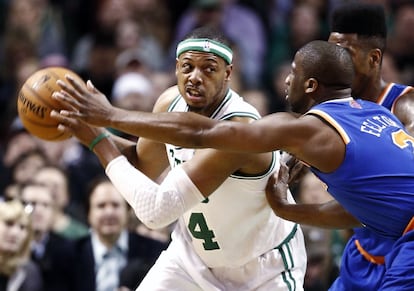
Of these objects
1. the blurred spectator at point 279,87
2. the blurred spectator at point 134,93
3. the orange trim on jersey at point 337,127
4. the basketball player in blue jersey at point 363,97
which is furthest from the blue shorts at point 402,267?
the blurred spectator at point 279,87

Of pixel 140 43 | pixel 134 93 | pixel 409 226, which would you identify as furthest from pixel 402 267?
pixel 140 43

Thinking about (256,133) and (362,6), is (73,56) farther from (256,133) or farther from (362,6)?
(256,133)

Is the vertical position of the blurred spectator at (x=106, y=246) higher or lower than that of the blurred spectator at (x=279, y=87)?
higher

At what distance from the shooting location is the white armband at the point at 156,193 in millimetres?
Answer: 5984

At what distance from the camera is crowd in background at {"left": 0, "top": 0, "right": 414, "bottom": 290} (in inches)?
438

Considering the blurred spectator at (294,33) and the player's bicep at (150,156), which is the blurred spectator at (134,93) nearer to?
the blurred spectator at (294,33)

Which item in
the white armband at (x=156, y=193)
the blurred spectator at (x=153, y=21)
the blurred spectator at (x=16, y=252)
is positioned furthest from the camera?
the blurred spectator at (x=153, y=21)

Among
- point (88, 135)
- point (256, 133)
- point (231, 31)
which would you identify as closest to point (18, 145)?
point (231, 31)

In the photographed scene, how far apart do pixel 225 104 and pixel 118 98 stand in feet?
16.8

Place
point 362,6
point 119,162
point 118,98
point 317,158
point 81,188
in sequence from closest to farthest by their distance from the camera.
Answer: point 317,158, point 119,162, point 362,6, point 81,188, point 118,98

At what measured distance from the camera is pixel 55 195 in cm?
968

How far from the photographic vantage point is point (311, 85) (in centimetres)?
590

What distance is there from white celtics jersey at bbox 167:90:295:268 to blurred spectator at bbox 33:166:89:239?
3.29m

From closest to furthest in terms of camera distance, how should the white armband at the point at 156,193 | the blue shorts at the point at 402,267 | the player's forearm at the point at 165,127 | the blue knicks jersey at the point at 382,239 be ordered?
1. the blue shorts at the point at 402,267
2. the player's forearm at the point at 165,127
3. the white armband at the point at 156,193
4. the blue knicks jersey at the point at 382,239
